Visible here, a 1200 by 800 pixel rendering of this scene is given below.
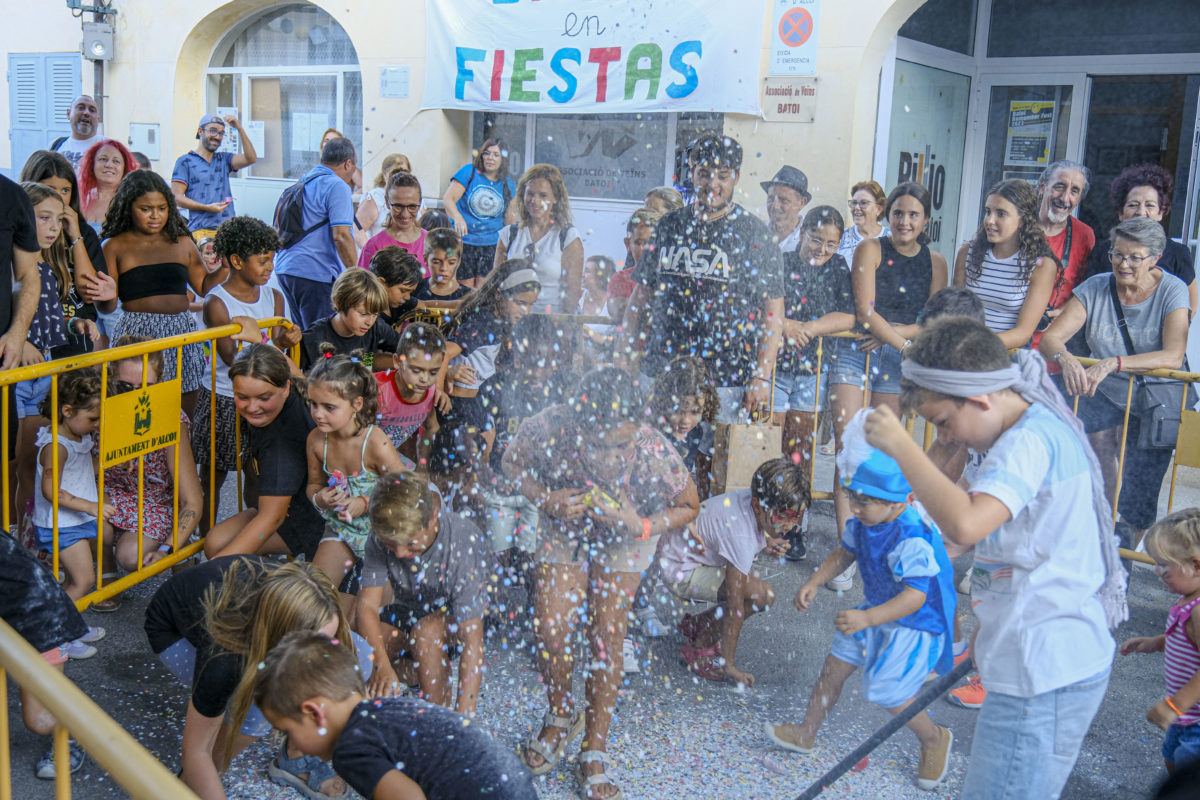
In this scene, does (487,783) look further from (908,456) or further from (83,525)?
(83,525)

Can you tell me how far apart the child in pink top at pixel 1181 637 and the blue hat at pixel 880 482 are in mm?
738

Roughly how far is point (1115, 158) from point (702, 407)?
21.3 ft

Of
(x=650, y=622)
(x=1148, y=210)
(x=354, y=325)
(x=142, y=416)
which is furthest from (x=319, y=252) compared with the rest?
(x=1148, y=210)

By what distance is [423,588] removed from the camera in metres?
3.45

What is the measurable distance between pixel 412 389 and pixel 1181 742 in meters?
3.10

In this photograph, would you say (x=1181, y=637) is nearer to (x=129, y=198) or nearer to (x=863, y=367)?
(x=863, y=367)

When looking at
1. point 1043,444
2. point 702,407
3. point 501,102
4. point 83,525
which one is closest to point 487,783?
point 1043,444

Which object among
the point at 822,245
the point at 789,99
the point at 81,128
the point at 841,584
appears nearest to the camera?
the point at 841,584

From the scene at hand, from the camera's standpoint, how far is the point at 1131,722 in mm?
3793

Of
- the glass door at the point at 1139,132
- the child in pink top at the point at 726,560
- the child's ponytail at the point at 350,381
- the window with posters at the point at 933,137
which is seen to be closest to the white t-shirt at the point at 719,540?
the child in pink top at the point at 726,560

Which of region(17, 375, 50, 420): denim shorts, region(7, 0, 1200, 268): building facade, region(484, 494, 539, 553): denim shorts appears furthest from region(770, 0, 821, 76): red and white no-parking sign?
region(17, 375, 50, 420): denim shorts

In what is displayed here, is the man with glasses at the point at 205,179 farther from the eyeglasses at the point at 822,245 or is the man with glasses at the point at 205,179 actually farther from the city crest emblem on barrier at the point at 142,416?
the eyeglasses at the point at 822,245

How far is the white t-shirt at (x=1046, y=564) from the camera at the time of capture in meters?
2.42

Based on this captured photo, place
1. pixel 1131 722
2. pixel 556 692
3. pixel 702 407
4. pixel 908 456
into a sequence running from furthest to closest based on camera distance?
pixel 702 407
pixel 1131 722
pixel 556 692
pixel 908 456
